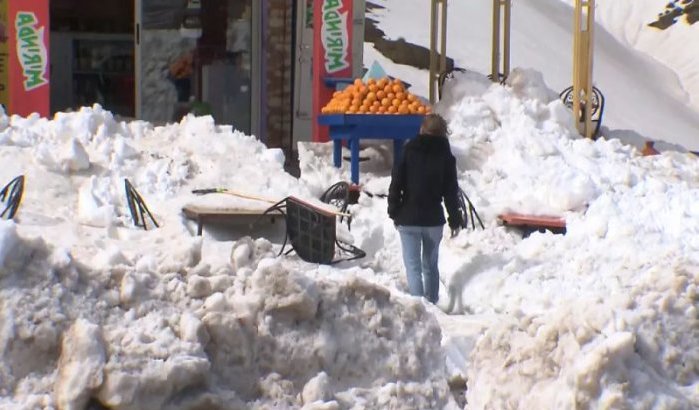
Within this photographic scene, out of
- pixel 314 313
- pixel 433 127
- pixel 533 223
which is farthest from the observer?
pixel 533 223

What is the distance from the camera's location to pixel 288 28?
49.4ft

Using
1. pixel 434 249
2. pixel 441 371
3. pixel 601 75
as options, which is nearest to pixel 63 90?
pixel 434 249

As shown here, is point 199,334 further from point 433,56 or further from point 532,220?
point 433,56

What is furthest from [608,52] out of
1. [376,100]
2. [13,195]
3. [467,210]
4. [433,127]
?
[13,195]

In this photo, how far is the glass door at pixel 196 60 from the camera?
570 inches

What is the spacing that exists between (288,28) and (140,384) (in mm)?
9455

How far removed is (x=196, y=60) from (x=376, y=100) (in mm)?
3335

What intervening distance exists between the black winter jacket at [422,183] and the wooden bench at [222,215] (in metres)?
1.33

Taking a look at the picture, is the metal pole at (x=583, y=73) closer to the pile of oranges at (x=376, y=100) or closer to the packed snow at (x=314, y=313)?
the pile of oranges at (x=376, y=100)

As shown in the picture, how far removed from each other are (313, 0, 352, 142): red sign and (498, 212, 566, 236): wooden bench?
3.41 m

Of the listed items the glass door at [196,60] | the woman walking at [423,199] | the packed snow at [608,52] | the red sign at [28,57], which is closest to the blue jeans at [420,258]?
the woman walking at [423,199]

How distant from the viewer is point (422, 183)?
898 cm

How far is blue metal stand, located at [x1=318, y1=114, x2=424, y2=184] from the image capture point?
39.7 ft

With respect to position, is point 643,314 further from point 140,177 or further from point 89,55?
point 89,55
